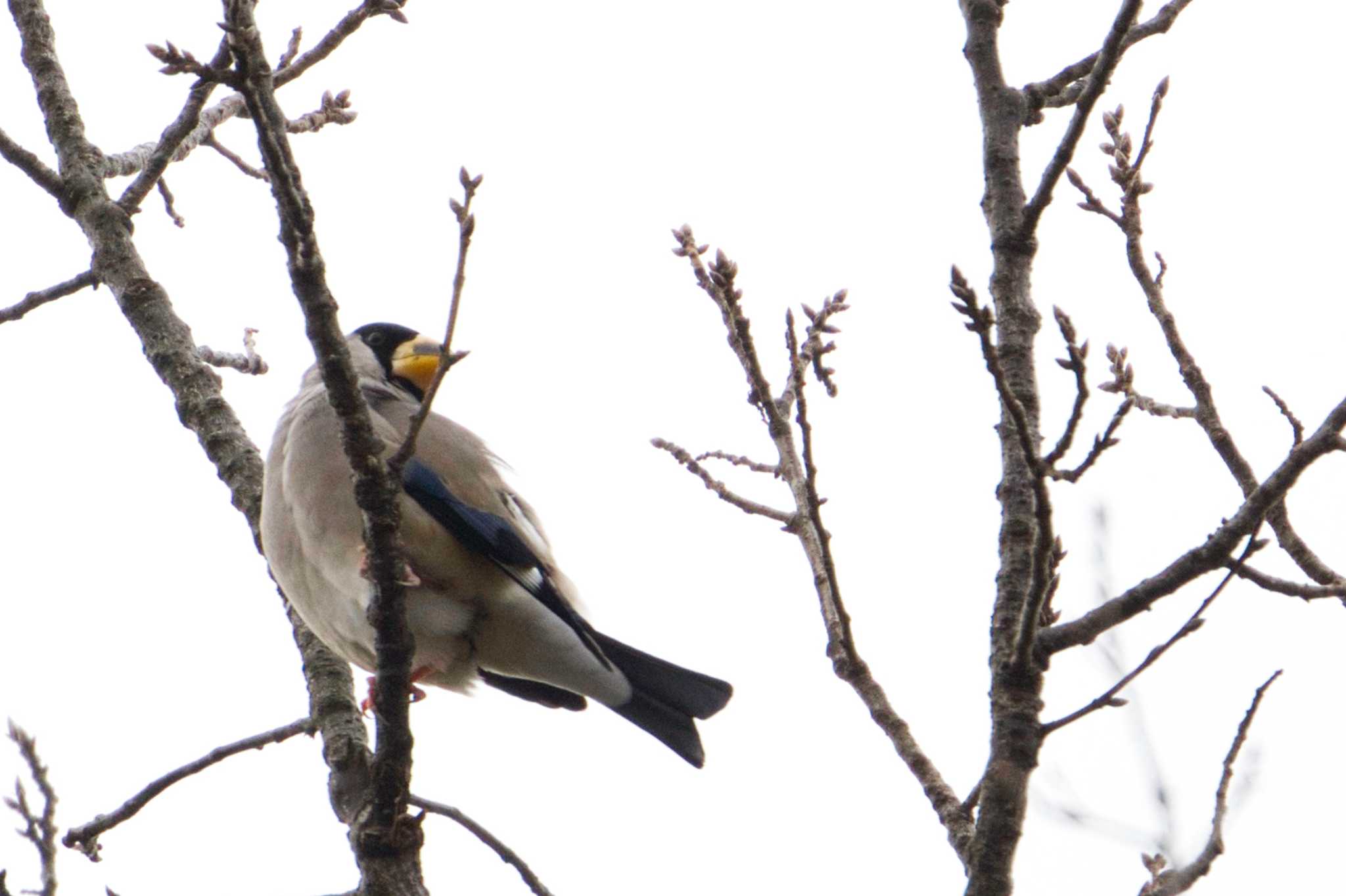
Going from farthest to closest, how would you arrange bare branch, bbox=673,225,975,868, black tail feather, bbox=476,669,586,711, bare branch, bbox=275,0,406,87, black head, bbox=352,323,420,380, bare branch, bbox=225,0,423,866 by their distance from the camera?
black head, bbox=352,323,420,380, black tail feather, bbox=476,669,586,711, bare branch, bbox=275,0,406,87, bare branch, bbox=673,225,975,868, bare branch, bbox=225,0,423,866

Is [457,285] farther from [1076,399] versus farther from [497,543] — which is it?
[497,543]

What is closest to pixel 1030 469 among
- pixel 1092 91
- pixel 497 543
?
pixel 1092 91

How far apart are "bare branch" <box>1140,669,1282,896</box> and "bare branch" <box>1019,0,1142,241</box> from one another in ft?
2.93

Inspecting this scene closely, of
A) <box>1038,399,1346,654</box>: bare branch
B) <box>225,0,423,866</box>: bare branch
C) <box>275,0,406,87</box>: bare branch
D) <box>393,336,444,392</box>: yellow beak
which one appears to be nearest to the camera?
<box>1038,399,1346,654</box>: bare branch

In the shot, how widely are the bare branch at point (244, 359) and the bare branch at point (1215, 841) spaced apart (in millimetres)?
2881

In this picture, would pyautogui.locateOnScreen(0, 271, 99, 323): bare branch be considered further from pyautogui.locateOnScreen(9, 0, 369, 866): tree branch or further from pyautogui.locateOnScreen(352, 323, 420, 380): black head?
pyautogui.locateOnScreen(352, 323, 420, 380): black head

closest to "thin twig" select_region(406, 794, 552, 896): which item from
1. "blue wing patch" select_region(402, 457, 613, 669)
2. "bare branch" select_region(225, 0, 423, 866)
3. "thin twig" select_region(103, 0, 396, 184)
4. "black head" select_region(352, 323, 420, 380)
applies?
"bare branch" select_region(225, 0, 423, 866)

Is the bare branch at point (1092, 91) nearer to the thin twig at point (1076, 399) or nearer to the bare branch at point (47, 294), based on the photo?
the thin twig at point (1076, 399)

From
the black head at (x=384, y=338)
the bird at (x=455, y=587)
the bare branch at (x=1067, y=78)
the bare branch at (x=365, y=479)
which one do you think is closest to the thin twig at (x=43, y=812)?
the bare branch at (x=365, y=479)

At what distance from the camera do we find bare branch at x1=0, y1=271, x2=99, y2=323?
404 centimetres

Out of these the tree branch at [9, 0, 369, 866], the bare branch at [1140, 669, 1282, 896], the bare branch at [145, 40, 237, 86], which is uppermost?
the tree branch at [9, 0, 369, 866]

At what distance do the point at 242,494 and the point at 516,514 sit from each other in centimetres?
83

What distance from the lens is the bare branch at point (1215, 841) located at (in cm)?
225

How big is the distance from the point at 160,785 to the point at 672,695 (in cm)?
150
